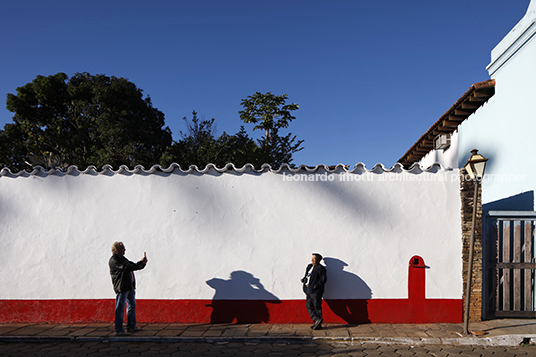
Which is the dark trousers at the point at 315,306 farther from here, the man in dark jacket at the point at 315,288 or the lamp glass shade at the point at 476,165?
the lamp glass shade at the point at 476,165

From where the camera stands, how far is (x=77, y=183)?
7027 mm

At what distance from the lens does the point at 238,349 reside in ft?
18.2

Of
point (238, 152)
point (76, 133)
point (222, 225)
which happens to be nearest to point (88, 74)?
point (76, 133)

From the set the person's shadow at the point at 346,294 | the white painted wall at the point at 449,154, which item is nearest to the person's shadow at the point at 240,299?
the person's shadow at the point at 346,294

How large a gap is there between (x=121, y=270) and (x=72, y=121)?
21.8m

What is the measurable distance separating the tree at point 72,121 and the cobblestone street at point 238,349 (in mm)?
17507

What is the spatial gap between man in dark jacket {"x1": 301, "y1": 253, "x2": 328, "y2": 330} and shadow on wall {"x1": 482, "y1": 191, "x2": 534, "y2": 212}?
3.71 m

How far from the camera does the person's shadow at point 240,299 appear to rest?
669 cm

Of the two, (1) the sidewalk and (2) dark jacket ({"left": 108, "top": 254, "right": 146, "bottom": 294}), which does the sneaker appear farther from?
(2) dark jacket ({"left": 108, "top": 254, "right": 146, "bottom": 294})

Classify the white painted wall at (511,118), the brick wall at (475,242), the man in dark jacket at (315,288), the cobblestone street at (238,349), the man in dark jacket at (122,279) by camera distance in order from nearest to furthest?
the cobblestone street at (238,349)
the man in dark jacket at (122,279)
the man in dark jacket at (315,288)
the brick wall at (475,242)
the white painted wall at (511,118)

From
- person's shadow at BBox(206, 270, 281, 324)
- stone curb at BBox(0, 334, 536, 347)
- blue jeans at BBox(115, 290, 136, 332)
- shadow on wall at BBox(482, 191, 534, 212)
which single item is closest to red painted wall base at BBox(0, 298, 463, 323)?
person's shadow at BBox(206, 270, 281, 324)

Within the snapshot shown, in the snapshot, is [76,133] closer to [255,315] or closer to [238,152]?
[238,152]

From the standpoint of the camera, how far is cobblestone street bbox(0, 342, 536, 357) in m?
5.34

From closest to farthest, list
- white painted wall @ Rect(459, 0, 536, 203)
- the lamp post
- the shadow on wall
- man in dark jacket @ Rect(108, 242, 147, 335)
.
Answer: the lamp post < man in dark jacket @ Rect(108, 242, 147, 335) < the shadow on wall < white painted wall @ Rect(459, 0, 536, 203)
